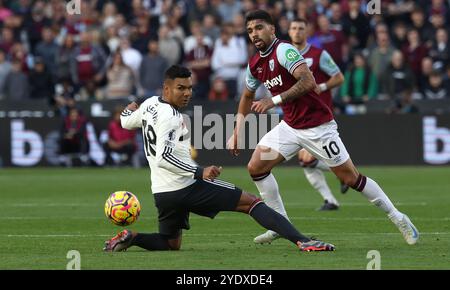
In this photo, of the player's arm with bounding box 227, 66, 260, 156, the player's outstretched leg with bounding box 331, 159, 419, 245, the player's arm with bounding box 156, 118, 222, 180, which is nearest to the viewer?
the player's arm with bounding box 156, 118, 222, 180

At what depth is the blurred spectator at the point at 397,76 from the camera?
1059 inches

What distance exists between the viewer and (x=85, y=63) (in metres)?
28.5

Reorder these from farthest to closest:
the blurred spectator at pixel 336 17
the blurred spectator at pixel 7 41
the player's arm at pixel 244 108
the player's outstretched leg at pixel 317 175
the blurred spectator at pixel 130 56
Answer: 1. the blurred spectator at pixel 7 41
2. the blurred spectator at pixel 130 56
3. the blurred spectator at pixel 336 17
4. the player's outstretched leg at pixel 317 175
5. the player's arm at pixel 244 108

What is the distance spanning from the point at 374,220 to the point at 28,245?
509 cm

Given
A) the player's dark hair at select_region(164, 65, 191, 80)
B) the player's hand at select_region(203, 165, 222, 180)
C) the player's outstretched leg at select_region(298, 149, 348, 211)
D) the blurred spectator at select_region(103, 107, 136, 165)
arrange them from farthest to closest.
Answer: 1. the blurred spectator at select_region(103, 107, 136, 165)
2. the player's outstretched leg at select_region(298, 149, 348, 211)
3. the player's dark hair at select_region(164, 65, 191, 80)
4. the player's hand at select_region(203, 165, 222, 180)

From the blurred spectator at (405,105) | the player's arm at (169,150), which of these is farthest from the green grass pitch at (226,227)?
the blurred spectator at (405,105)

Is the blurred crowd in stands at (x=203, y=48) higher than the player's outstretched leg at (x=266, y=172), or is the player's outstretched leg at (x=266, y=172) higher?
the blurred crowd in stands at (x=203, y=48)

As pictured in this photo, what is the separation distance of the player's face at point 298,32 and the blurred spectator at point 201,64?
11.9 metres

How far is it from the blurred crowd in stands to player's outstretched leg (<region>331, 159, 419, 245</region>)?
43.9 ft

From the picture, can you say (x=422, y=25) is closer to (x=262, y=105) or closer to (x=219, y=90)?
(x=219, y=90)

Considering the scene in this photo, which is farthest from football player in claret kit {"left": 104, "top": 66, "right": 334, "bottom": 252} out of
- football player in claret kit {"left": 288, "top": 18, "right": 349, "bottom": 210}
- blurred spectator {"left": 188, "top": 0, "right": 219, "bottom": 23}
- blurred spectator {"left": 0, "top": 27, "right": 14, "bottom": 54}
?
blurred spectator {"left": 0, "top": 27, "right": 14, "bottom": 54}

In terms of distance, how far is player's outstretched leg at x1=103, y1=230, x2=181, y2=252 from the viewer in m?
11.7

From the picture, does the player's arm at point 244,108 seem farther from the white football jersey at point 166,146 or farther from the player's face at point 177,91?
the player's face at point 177,91

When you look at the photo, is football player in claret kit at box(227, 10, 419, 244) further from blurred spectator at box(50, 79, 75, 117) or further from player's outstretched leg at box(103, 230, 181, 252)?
blurred spectator at box(50, 79, 75, 117)
